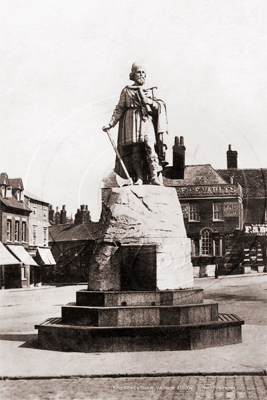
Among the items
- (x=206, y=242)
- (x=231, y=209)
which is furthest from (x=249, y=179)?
(x=231, y=209)

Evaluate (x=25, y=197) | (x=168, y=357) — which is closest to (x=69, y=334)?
(x=168, y=357)

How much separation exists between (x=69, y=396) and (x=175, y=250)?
3.91m

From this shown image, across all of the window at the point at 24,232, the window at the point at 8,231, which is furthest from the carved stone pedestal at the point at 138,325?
the window at the point at 24,232

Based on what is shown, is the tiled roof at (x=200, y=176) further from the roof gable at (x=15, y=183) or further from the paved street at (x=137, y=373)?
the paved street at (x=137, y=373)

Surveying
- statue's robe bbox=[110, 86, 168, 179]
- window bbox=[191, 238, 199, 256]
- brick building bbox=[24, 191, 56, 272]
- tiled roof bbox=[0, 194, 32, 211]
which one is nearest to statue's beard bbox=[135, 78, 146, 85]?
statue's robe bbox=[110, 86, 168, 179]

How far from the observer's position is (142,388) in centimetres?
593

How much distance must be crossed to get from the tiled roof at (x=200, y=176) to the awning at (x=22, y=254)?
13.1 m

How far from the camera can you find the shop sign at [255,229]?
136 ft

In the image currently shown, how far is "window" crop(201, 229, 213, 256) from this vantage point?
136 ft

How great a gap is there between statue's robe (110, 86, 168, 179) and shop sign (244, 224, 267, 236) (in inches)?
1267

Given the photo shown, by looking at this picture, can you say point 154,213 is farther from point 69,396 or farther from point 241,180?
point 241,180

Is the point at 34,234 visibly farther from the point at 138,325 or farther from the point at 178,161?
the point at 138,325

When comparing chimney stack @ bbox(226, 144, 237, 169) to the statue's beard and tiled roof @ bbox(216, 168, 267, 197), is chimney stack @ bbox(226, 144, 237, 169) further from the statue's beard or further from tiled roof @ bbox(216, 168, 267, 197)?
the statue's beard

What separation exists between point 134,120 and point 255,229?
1315 inches
